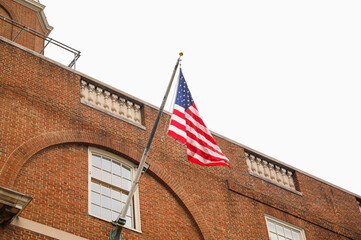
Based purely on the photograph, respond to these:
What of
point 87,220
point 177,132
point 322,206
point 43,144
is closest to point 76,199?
point 87,220

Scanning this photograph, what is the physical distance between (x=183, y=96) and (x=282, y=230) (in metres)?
5.63

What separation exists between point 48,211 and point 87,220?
39.1 inches

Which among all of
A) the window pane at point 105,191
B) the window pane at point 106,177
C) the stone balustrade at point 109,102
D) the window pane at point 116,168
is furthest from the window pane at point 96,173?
the stone balustrade at point 109,102

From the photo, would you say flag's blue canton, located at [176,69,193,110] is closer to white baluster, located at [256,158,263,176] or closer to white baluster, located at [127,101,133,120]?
white baluster, located at [127,101,133,120]

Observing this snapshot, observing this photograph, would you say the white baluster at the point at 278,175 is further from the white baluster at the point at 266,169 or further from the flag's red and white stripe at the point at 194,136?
the flag's red and white stripe at the point at 194,136

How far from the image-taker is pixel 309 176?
71.7 ft

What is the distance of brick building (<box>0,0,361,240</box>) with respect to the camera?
48.3ft

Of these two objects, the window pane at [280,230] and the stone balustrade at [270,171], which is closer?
the window pane at [280,230]

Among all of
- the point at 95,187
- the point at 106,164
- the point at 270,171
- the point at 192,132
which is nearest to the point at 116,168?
the point at 106,164

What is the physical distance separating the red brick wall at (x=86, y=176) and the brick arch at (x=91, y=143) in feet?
0.08

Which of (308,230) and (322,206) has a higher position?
(322,206)

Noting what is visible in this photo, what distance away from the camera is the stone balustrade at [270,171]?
20.6 m

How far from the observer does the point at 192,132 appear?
16.2 meters

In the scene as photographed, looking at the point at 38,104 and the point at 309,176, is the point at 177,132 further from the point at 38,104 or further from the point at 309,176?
the point at 309,176
